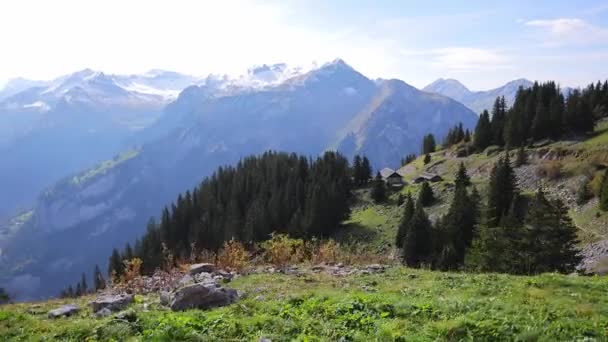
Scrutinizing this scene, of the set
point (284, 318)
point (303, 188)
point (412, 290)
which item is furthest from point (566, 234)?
point (303, 188)

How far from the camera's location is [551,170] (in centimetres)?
7394

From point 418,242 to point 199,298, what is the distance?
48.7 meters

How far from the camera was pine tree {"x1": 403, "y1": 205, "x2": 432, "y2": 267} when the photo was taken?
61.7 metres

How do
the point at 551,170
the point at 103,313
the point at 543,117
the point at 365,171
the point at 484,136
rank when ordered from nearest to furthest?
the point at 103,313, the point at 551,170, the point at 543,117, the point at 484,136, the point at 365,171

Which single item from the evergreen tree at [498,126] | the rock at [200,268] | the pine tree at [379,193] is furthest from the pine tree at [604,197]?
the evergreen tree at [498,126]

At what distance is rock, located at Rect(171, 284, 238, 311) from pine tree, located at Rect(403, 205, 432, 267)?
153 ft

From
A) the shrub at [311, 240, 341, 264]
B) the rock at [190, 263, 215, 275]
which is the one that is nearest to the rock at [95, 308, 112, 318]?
the rock at [190, 263, 215, 275]

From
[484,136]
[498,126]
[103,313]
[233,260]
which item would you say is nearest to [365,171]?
[484,136]

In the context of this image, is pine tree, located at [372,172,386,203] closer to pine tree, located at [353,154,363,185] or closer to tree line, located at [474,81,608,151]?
pine tree, located at [353,154,363,185]

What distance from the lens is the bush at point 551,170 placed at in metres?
72.8

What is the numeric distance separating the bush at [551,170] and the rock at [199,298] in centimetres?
6738

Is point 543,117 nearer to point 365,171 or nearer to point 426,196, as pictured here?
point 426,196

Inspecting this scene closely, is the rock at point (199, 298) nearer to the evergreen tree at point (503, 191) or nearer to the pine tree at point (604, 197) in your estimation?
the pine tree at point (604, 197)

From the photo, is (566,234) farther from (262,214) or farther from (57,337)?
(262,214)
